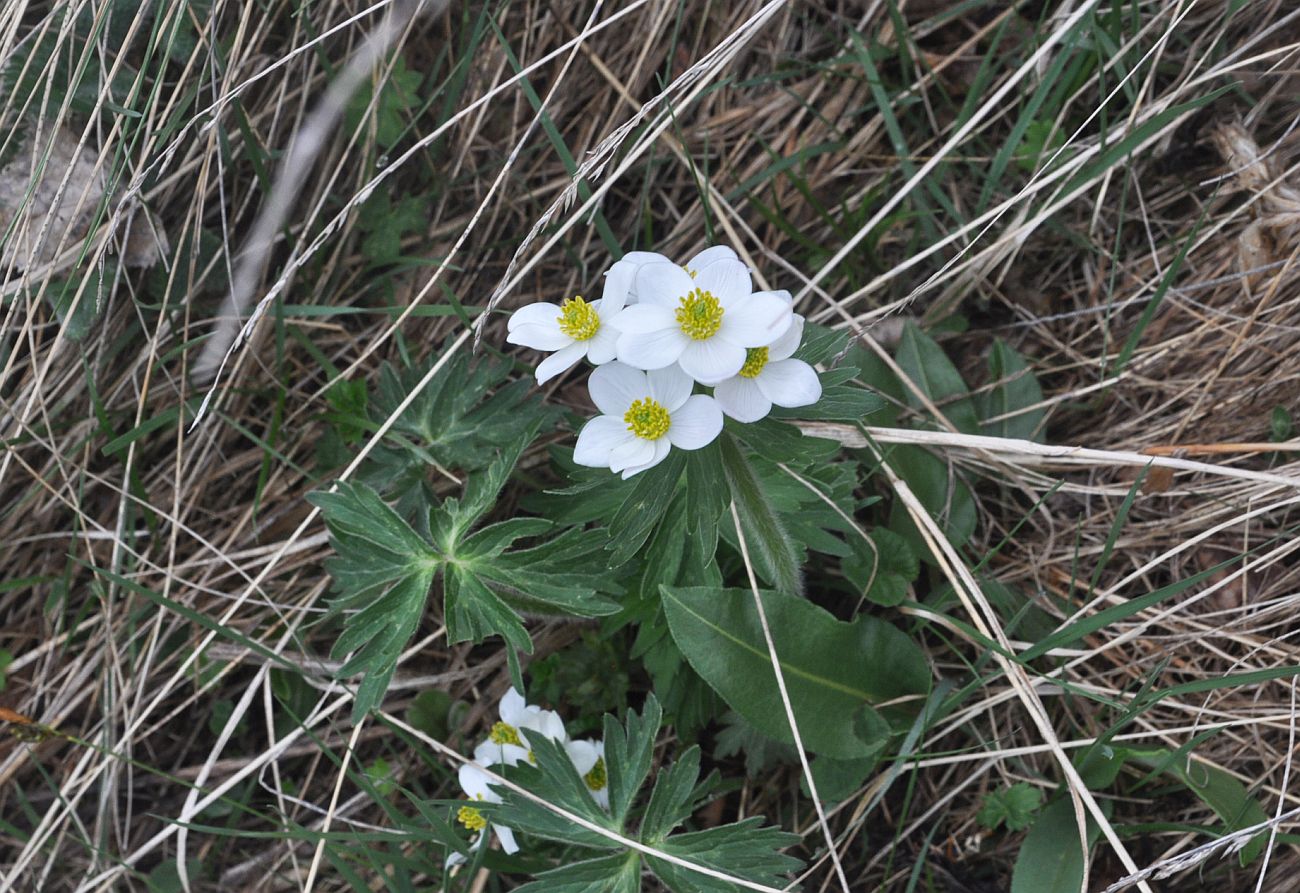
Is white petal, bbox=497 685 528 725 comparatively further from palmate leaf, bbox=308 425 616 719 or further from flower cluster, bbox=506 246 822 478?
flower cluster, bbox=506 246 822 478

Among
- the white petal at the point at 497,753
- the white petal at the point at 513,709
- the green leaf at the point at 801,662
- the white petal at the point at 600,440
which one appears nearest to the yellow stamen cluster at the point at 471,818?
the white petal at the point at 497,753

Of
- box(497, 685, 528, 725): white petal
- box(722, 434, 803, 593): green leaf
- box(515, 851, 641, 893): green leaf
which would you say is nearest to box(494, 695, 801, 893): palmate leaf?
box(515, 851, 641, 893): green leaf

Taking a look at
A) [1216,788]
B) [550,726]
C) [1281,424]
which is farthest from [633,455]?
[1281,424]

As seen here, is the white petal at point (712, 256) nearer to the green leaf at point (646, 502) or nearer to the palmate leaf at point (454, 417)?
the green leaf at point (646, 502)

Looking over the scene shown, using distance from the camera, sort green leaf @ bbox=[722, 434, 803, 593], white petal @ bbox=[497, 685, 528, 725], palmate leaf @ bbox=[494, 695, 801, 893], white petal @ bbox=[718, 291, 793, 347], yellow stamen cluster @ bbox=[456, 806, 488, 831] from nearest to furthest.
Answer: white petal @ bbox=[718, 291, 793, 347] → green leaf @ bbox=[722, 434, 803, 593] → palmate leaf @ bbox=[494, 695, 801, 893] → yellow stamen cluster @ bbox=[456, 806, 488, 831] → white petal @ bbox=[497, 685, 528, 725]

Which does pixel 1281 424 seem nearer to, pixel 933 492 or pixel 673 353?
pixel 933 492

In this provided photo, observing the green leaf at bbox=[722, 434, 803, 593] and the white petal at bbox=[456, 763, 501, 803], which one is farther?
the white petal at bbox=[456, 763, 501, 803]

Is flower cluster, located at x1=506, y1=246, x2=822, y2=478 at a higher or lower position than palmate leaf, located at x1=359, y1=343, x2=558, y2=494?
higher
